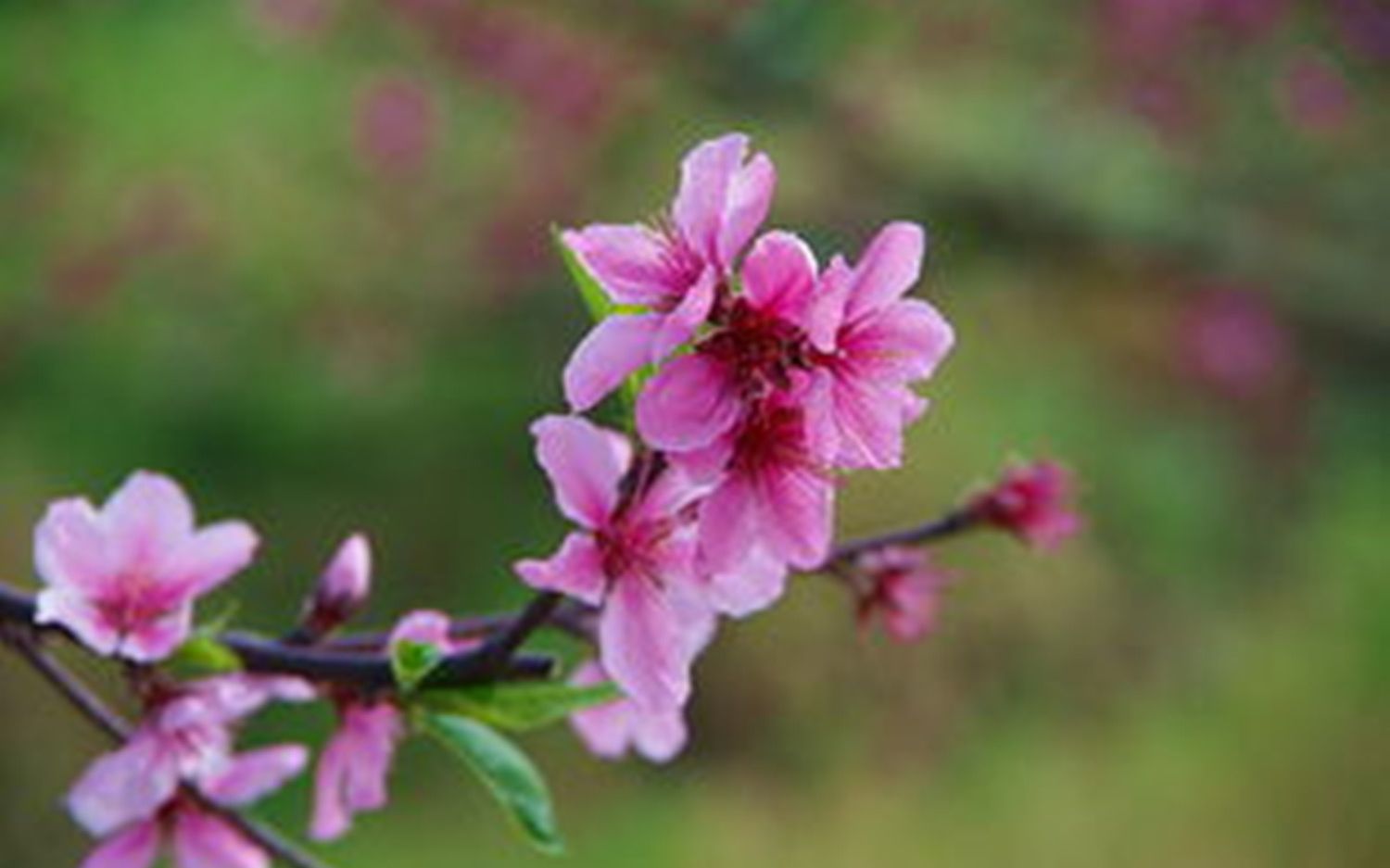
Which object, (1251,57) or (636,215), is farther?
(636,215)

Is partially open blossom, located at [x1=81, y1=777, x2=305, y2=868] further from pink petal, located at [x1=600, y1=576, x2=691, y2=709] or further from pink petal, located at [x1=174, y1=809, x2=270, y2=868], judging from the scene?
pink petal, located at [x1=600, y1=576, x2=691, y2=709]

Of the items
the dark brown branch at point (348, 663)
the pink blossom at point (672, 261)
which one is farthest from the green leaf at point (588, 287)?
the dark brown branch at point (348, 663)

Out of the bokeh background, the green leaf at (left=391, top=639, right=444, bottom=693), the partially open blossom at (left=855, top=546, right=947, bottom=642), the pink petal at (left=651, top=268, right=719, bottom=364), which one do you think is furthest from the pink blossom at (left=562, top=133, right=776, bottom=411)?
the bokeh background

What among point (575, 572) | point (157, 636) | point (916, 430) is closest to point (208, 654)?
point (157, 636)

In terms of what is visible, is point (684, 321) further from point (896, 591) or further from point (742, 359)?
point (896, 591)

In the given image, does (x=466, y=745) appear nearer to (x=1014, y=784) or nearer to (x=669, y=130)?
(x=1014, y=784)

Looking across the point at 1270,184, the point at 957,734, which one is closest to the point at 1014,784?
the point at 957,734

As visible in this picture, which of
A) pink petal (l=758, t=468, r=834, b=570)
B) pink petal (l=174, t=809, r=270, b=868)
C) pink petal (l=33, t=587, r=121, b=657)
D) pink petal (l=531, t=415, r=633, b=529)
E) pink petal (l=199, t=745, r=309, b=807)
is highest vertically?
pink petal (l=531, t=415, r=633, b=529)
